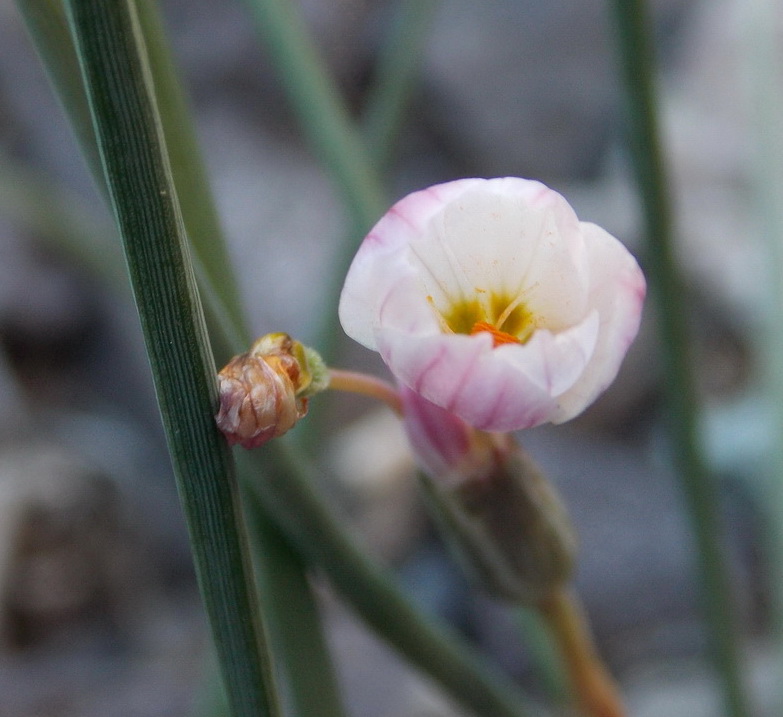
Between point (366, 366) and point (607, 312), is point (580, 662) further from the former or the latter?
point (366, 366)

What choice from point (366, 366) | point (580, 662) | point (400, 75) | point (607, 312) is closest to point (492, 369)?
point (607, 312)

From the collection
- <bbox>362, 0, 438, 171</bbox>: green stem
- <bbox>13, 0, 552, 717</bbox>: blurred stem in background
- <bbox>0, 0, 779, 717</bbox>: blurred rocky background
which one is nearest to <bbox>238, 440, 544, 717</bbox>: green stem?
<bbox>13, 0, 552, 717</bbox>: blurred stem in background

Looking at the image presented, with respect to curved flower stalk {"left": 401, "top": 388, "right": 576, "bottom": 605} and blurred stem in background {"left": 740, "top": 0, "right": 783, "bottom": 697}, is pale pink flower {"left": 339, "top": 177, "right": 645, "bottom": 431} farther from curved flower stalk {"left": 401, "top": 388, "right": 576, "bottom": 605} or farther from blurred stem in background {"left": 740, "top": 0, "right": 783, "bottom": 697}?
blurred stem in background {"left": 740, "top": 0, "right": 783, "bottom": 697}

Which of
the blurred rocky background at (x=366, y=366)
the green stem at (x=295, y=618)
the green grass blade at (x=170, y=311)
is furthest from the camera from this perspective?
the blurred rocky background at (x=366, y=366)

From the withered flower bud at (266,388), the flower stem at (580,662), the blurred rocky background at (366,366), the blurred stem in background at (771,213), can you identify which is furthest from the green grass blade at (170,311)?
the blurred rocky background at (366,366)

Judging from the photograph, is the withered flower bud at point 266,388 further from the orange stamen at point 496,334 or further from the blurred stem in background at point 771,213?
the blurred stem in background at point 771,213
